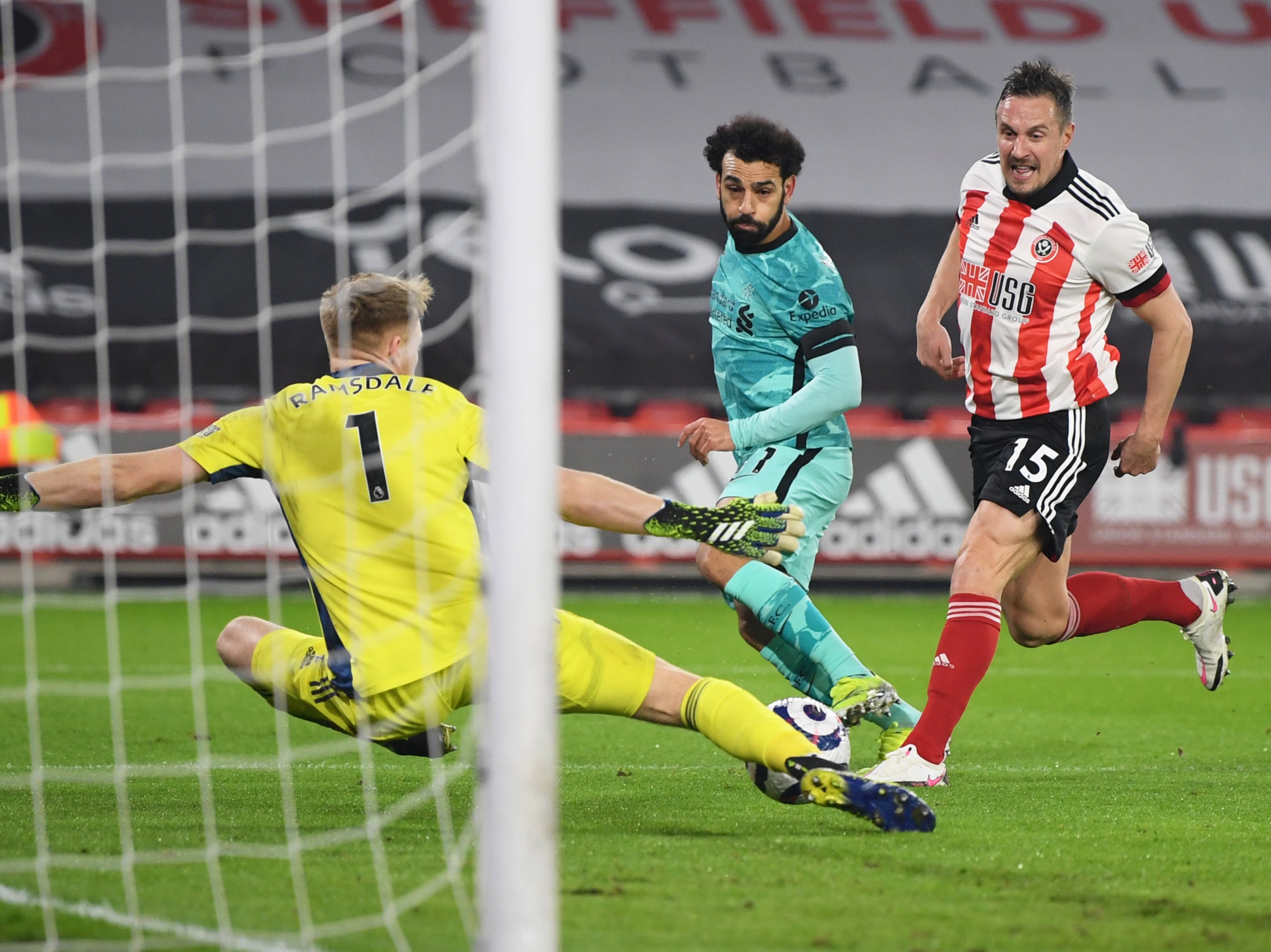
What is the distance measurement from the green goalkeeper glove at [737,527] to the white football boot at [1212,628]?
7.41 feet

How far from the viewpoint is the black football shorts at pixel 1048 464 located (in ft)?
14.9

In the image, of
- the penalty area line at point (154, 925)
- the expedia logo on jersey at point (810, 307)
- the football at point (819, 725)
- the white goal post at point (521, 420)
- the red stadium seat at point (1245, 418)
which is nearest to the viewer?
the white goal post at point (521, 420)

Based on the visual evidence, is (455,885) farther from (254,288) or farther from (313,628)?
(254,288)

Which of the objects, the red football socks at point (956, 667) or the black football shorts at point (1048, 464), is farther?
→ the black football shorts at point (1048, 464)

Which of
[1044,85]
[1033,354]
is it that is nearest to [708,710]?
[1033,354]

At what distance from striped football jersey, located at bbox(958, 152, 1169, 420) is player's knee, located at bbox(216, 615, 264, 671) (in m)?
2.20

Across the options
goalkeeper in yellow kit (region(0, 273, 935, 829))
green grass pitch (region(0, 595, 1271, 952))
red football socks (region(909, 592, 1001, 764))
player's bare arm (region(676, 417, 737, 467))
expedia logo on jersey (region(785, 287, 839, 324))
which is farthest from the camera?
expedia logo on jersey (region(785, 287, 839, 324))

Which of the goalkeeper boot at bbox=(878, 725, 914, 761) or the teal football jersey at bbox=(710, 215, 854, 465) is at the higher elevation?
the teal football jersey at bbox=(710, 215, 854, 465)

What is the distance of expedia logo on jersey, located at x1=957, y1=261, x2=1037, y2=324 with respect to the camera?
4645mm

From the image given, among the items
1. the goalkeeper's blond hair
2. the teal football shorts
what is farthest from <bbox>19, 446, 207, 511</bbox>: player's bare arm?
the teal football shorts

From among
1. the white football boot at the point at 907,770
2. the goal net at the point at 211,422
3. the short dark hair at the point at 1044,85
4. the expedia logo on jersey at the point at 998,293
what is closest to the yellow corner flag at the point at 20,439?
the goal net at the point at 211,422

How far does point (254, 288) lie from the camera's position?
13945mm

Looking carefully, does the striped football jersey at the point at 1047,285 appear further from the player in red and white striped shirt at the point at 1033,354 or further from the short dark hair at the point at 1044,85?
the short dark hair at the point at 1044,85

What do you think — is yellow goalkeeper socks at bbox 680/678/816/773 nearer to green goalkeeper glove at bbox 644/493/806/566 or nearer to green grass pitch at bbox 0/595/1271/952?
green grass pitch at bbox 0/595/1271/952
